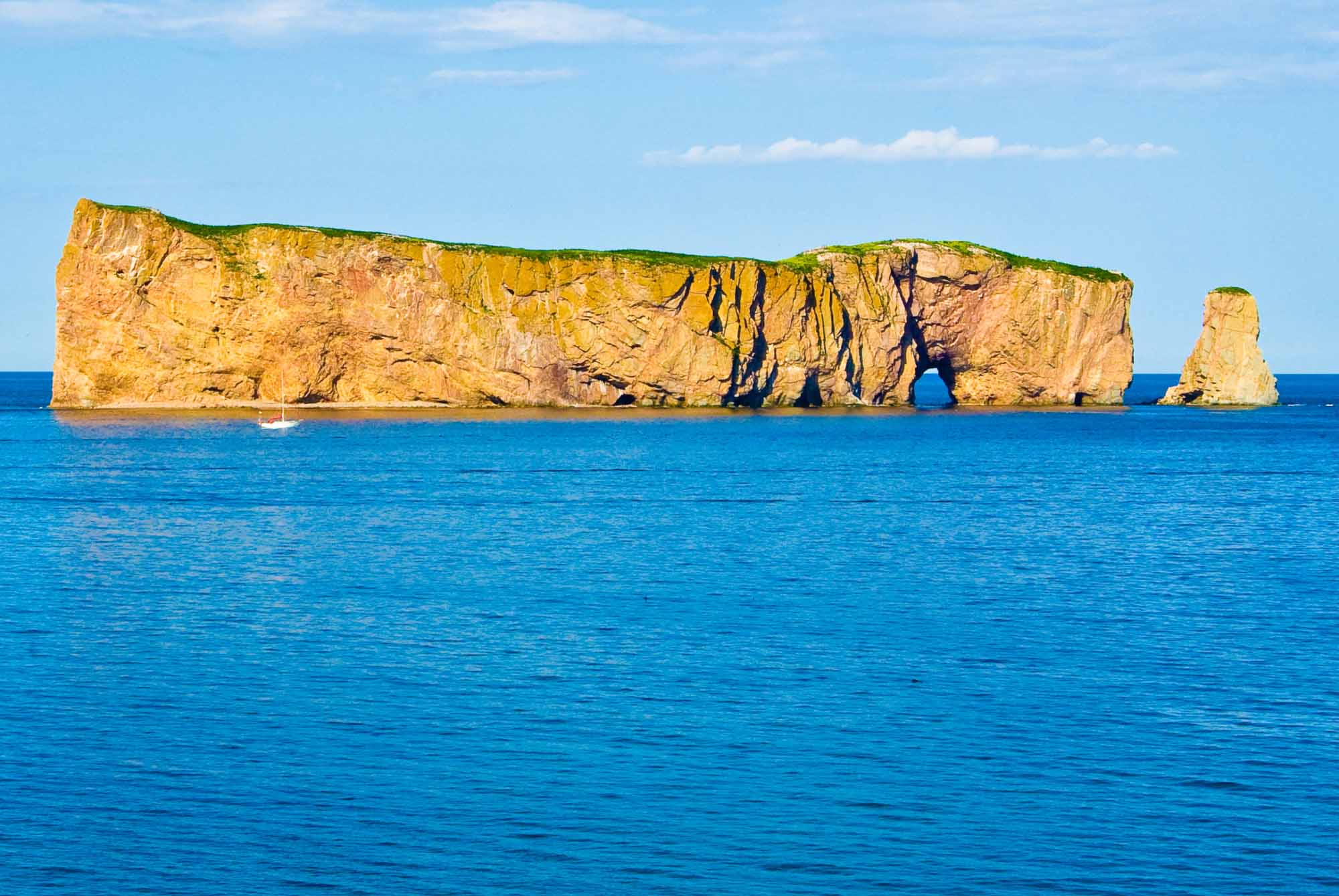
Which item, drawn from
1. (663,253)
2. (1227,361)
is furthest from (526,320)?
(1227,361)

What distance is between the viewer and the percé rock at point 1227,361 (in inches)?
5832

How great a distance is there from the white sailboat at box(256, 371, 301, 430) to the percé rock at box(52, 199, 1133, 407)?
681 millimetres

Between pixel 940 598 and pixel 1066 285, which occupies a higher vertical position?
pixel 1066 285

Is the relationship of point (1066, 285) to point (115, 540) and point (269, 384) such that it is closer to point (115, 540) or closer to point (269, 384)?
point (269, 384)

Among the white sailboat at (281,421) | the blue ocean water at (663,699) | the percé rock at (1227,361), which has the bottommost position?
the blue ocean water at (663,699)

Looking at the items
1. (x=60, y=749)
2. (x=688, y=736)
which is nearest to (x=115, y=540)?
(x=60, y=749)

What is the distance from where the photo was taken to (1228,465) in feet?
278

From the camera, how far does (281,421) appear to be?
351 ft

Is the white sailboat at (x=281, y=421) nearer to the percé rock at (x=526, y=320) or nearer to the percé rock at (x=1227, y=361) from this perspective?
the percé rock at (x=526, y=320)

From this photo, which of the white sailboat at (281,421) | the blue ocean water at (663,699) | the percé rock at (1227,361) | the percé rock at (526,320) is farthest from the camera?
the percé rock at (1227,361)

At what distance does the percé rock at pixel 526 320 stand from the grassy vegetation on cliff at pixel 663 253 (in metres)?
0.28

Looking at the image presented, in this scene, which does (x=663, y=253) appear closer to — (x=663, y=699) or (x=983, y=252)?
(x=983, y=252)

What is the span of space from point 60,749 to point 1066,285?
432 ft

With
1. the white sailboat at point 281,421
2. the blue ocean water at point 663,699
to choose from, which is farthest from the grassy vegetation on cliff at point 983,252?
the blue ocean water at point 663,699
